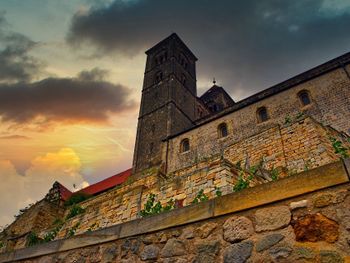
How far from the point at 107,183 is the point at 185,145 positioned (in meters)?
14.2

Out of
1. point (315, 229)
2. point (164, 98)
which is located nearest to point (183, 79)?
point (164, 98)

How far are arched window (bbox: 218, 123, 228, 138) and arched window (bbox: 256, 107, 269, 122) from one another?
2.62 metres

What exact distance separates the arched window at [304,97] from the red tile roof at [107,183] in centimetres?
2013

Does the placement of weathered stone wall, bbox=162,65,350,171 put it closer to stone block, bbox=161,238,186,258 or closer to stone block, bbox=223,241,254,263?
stone block, bbox=161,238,186,258

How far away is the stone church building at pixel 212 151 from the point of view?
823 centimetres

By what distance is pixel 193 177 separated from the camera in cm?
834

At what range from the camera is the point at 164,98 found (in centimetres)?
3234

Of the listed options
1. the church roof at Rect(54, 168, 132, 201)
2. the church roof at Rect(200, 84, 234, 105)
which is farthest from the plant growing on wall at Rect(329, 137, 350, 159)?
the church roof at Rect(200, 84, 234, 105)

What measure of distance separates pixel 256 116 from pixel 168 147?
7857 mm

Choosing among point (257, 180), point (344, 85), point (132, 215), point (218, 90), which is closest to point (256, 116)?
point (344, 85)

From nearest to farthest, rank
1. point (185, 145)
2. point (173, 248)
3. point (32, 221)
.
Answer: point (173, 248) → point (32, 221) → point (185, 145)

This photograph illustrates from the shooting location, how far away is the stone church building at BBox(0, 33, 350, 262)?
8.23m

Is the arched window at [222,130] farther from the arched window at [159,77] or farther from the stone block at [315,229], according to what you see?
the stone block at [315,229]

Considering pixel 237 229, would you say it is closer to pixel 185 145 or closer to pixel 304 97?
pixel 304 97
